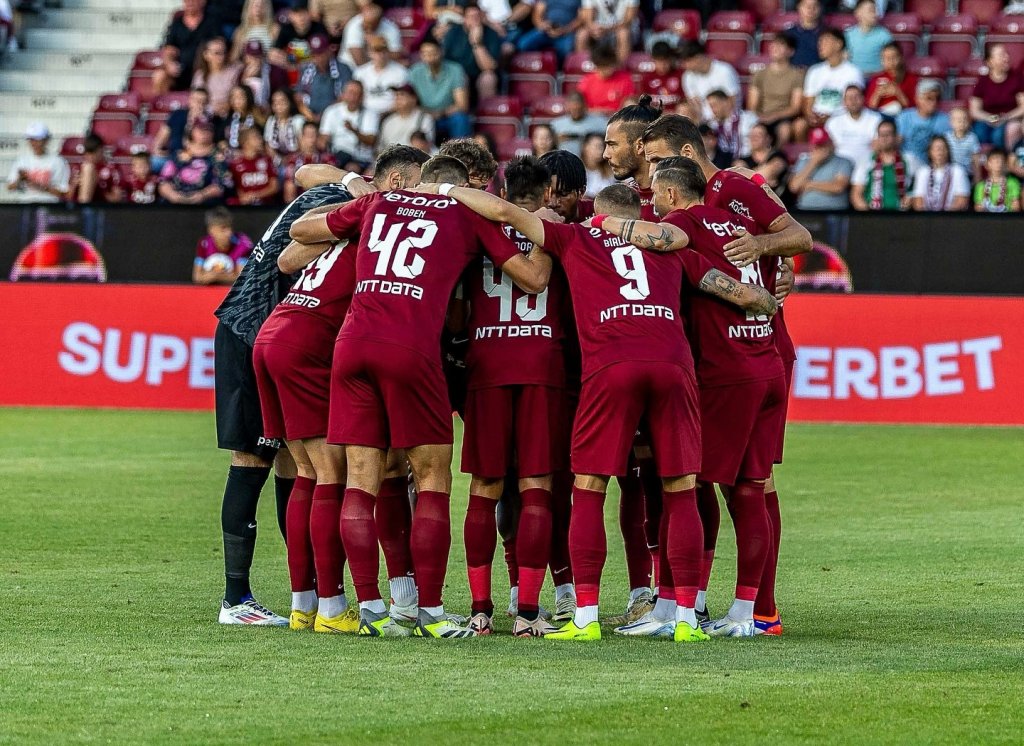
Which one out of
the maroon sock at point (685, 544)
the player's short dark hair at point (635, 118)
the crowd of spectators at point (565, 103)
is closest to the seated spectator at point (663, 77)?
the crowd of spectators at point (565, 103)

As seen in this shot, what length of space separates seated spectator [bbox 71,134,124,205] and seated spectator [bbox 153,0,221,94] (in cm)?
260

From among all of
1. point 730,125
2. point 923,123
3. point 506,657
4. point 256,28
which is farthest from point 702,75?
point 506,657

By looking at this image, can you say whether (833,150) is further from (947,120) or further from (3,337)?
(3,337)

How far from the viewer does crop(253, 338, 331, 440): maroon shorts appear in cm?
725

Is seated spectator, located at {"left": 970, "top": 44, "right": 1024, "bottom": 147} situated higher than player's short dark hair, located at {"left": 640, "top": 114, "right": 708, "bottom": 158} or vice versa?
seated spectator, located at {"left": 970, "top": 44, "right": 1024, "bottom": 147}

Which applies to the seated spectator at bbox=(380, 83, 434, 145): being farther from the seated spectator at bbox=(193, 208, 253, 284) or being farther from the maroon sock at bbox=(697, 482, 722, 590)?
the maroon sock at bbox=(697, 482, 722, 590)

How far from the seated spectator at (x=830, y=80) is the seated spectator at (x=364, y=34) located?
18.3 ft

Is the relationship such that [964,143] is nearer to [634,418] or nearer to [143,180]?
[143,180]

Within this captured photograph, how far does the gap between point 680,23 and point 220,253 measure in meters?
7.00

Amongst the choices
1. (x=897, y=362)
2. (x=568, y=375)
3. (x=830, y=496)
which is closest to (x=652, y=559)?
(x=568, y=375)

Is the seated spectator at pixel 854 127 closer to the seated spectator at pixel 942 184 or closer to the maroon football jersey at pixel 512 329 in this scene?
the seated spectator at pixel 942 184

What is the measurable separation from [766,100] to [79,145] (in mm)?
9456

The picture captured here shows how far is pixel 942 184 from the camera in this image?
1766cm

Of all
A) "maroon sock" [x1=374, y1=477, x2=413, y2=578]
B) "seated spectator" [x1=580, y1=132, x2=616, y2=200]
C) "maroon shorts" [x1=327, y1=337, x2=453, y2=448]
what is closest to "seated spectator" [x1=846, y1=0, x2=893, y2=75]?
"seated spectator" [x1=580, y1=132, x2=616, y2=200]
